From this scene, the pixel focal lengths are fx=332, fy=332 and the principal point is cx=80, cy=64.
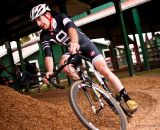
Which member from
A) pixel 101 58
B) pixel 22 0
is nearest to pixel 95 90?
pixel 101 58

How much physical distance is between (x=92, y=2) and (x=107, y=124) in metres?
11.4

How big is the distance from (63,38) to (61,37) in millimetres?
33

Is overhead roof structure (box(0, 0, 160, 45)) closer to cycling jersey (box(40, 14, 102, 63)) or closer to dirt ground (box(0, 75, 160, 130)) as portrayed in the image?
dirt ground (box(0, 75, 160, 130))

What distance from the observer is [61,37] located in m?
4.73

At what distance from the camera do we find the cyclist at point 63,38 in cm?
437

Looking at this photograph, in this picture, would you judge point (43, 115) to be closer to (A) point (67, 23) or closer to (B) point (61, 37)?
(B) point (61, 37)

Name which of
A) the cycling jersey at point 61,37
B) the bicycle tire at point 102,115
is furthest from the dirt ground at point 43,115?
the cycling jersey at point 61,37

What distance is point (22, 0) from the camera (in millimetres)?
12805

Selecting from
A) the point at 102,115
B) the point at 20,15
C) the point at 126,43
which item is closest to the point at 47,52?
the point at 102,115

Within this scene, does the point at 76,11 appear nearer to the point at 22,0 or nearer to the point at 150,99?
the point at 22,0

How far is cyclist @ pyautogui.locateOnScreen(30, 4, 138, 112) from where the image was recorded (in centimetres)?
437

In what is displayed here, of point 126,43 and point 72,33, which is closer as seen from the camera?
point 72,33

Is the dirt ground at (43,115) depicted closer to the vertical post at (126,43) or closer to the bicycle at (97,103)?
the bicycle at (97,103)

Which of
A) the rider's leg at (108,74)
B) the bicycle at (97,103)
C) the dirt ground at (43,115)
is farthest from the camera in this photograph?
the dirt ground at (43,115)
